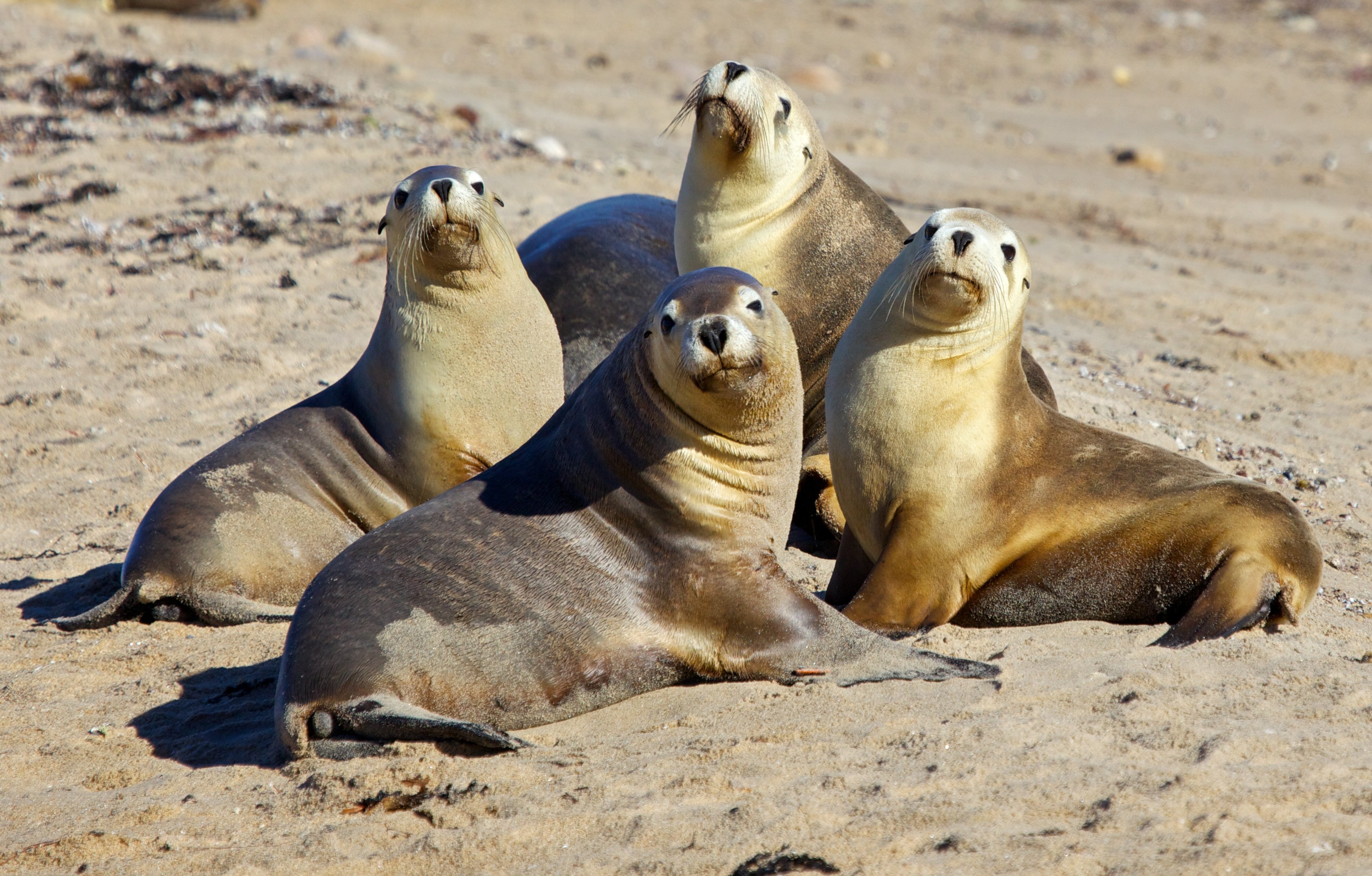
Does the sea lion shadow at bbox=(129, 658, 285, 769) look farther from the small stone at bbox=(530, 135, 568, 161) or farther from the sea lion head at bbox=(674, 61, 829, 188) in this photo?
the small stone at bbox=(530, 135, 568, 161)

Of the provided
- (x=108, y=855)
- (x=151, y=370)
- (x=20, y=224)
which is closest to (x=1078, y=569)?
(x=108, y=855)

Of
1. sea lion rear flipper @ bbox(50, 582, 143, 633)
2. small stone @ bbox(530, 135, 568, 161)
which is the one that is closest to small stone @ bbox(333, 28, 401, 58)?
small stone @ bbox(530, 135, 568, 161)

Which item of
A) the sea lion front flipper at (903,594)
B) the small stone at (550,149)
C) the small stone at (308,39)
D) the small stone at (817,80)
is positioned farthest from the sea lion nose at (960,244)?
the small stone at (308,39)

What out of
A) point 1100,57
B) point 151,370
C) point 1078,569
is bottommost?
point 151,370

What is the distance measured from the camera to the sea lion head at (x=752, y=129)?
629 cm

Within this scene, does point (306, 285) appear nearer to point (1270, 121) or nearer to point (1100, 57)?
point (1270, 121)

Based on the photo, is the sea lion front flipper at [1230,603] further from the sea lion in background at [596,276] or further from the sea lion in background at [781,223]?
the sea lion in background at [596,276]

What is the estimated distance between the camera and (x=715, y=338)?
14.0 feet

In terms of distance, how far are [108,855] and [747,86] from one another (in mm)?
4152

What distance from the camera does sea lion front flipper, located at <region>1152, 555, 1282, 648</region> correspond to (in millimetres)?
4520

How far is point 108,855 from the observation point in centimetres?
357

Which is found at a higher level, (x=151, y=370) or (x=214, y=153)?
(x=214, y=153)

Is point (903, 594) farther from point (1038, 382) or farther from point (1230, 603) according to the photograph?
point (1038, 382)

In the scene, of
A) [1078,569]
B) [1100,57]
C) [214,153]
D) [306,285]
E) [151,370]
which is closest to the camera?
[1078,569]
